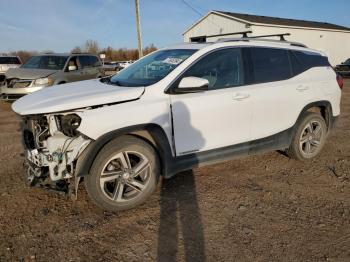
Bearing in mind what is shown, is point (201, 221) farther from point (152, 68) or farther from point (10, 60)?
point (10, 60)

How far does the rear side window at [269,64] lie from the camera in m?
4.84

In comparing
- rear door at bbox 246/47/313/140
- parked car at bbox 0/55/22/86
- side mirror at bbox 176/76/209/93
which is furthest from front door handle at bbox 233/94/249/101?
parked car at bbox 0/55/22/86

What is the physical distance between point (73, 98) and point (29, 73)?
28.5ft

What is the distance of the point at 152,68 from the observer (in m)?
4.72

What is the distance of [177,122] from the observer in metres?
4.10

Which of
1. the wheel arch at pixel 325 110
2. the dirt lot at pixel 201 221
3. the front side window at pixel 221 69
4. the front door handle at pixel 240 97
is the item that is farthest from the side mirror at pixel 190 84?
the wheel arch at pixel 325 110

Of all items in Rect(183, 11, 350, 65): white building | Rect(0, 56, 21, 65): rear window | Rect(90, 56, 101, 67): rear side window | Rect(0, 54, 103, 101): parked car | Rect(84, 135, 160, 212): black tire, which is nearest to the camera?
Rect(84, 135, 160, 212): black tire

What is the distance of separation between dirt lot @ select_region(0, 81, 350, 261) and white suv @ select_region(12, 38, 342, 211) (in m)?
0.36

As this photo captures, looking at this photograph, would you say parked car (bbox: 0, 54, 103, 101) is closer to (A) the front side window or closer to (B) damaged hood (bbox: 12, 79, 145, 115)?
(B) damaged hood (bbox: 12, 79, 145, 115)

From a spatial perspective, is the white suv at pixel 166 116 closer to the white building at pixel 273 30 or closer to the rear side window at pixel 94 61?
the rear side window at pixel 94 61

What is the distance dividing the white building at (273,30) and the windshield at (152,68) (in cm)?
1952

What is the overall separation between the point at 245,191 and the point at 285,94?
61.9 inches

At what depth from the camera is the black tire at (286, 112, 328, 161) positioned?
5.46 meters

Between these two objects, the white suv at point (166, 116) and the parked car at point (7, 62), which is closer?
the white suv at point (166, 116)
